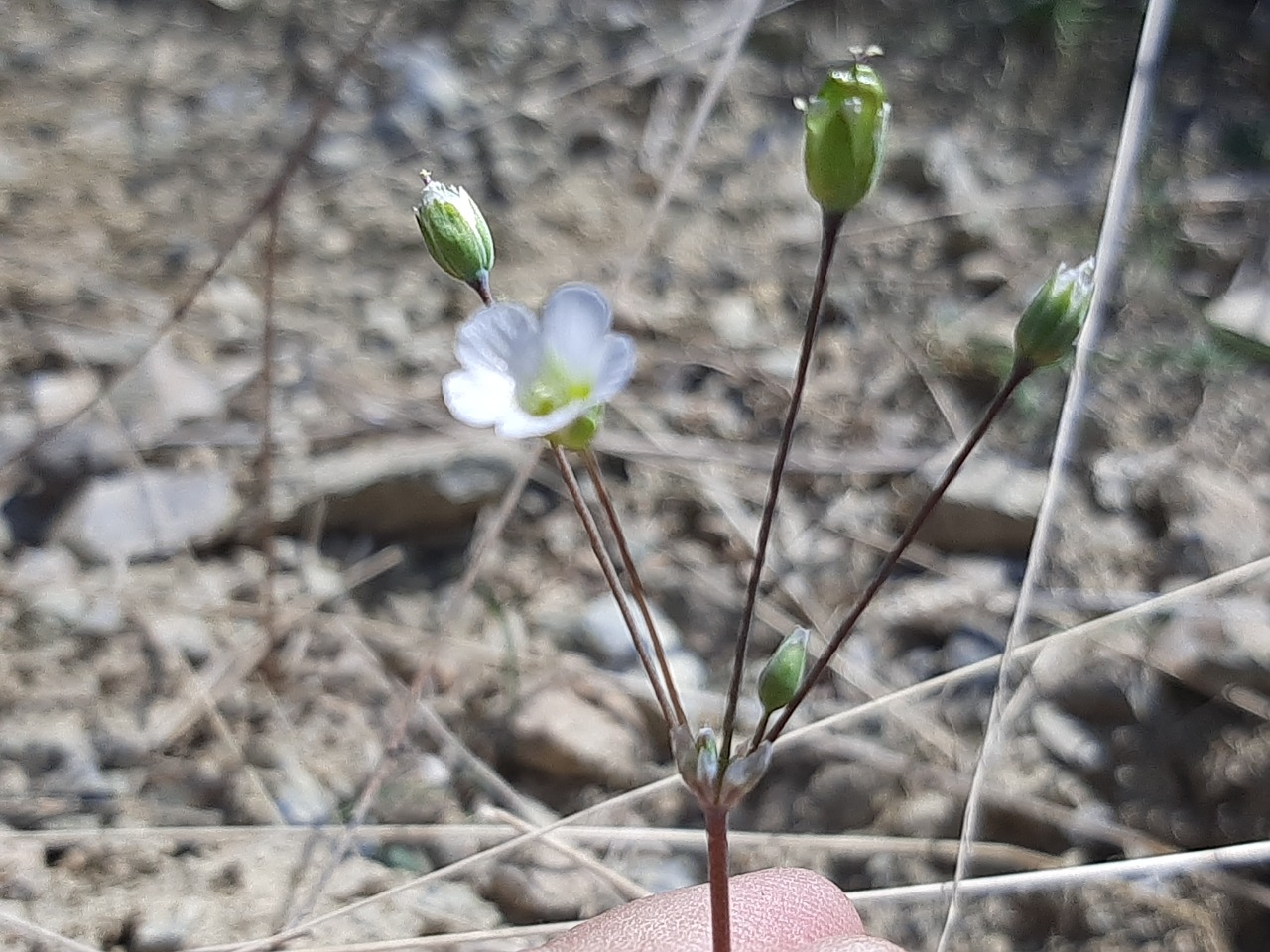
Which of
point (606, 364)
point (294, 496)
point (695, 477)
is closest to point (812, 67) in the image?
point (695, 477)

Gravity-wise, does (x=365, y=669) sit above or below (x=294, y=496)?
below

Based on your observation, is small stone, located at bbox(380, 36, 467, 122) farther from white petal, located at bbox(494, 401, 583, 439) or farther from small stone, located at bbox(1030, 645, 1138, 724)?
white petal, located at bbox(494, 401, 583, 439)

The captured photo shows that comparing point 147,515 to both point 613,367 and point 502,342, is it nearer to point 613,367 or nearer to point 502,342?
point 502,342

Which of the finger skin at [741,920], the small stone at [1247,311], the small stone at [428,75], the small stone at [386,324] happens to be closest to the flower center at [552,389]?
the finger skin at [741,920]

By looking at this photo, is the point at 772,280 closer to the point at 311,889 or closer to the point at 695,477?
the point at 695,477

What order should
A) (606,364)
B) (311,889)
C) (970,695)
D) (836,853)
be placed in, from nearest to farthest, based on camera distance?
1. (606,364)
2. (311,889)
3. (836,853)
4. (970,695)

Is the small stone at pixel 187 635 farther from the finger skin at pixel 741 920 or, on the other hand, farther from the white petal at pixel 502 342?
the white petal at pixel 502 342
